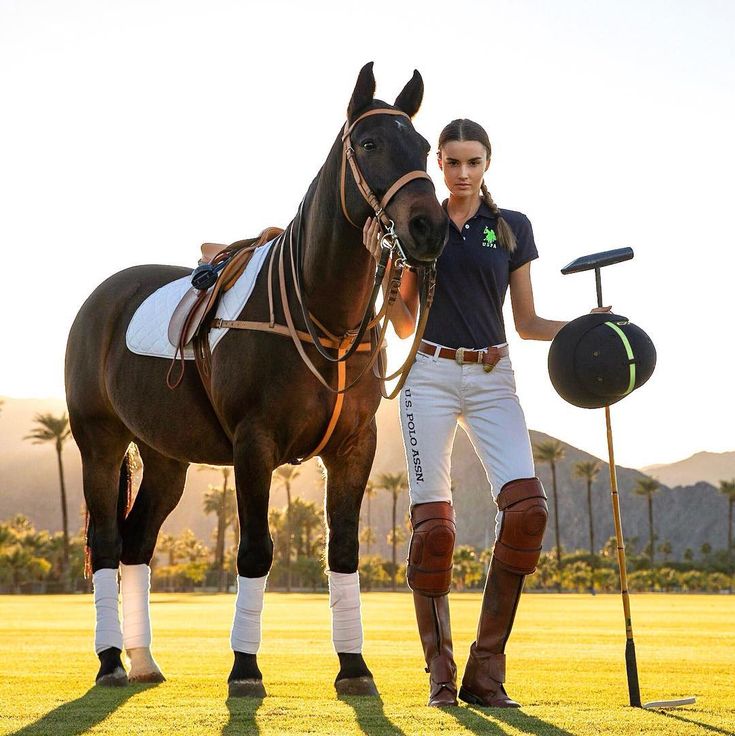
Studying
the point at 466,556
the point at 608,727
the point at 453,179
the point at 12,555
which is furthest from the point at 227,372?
the point at 466,556

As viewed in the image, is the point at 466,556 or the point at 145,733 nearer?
the point at 145,733

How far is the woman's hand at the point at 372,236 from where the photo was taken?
592 centimetres

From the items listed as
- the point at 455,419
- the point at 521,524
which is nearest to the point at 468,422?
the point at 455,419

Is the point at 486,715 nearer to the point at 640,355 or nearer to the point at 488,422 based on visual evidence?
the point at 488,422

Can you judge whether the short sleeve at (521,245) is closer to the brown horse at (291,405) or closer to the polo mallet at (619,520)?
the polo mallet at (619,520)

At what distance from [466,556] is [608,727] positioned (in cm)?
9937

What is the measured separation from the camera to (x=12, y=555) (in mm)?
74375

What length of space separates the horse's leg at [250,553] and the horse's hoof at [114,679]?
130 cm

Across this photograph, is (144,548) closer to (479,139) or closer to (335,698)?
(335,698)

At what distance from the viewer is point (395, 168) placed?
19.4 feet

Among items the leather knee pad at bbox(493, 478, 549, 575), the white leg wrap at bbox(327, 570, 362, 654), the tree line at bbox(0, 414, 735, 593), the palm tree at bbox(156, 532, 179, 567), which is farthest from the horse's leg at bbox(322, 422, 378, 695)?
the palm tree at bbox(156, 532, 179, 567)

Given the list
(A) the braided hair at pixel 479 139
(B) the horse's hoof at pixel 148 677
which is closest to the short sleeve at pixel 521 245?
(A) the braided hair at pixel 479 139

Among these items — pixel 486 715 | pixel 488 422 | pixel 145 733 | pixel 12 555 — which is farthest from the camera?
pixel 12 555

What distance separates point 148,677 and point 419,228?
434 cm
